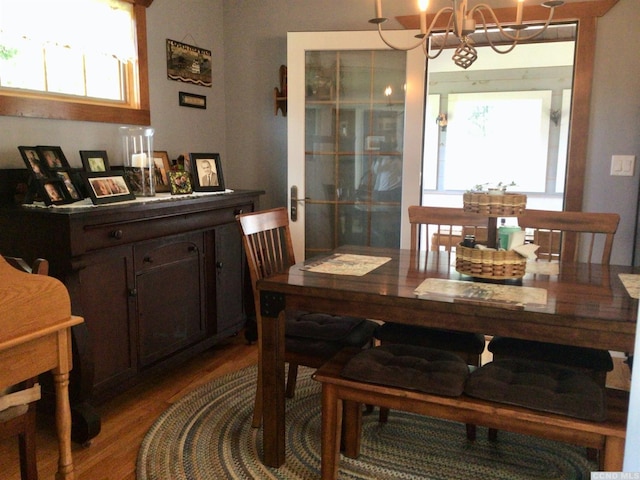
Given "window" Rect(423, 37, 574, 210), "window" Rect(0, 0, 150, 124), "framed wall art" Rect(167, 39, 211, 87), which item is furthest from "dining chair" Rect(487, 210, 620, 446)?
"window" Rect(423, 37, 574, 210)

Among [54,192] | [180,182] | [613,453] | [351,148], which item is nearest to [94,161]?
[54,192]

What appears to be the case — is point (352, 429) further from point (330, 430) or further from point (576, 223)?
point (576, 223)

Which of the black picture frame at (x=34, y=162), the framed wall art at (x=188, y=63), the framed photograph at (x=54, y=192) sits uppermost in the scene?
the framed wall art at (x=188, y=63)

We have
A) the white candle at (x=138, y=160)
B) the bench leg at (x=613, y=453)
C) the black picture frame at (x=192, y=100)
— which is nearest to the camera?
→ the bench leg at (x=613, y=453)

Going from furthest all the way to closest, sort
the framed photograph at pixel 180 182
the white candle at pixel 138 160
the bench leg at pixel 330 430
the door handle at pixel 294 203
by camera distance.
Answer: the door handle at pixel 294 203
the framed photograph at pixel 180 182
the white candle at pixel 138 160
the bench leg at pixel 330 430

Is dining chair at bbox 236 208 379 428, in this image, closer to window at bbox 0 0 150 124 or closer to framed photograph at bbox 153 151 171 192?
framed photograph at bbox 153 151 171 192

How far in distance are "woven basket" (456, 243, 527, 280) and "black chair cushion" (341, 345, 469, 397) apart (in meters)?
0.33

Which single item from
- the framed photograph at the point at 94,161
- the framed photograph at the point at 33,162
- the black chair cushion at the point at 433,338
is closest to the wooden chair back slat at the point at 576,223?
the black chair cushion at the point at 433,338

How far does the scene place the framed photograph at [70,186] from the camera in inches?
91.5

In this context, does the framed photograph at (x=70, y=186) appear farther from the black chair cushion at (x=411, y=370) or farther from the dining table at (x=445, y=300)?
the black chair cushion at (x=411, y=370)

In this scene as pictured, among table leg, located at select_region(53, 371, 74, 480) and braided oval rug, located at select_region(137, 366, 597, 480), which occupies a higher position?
table leg, located at select_region(53, 371, 74, 480)

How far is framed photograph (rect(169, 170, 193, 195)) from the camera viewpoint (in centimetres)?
285

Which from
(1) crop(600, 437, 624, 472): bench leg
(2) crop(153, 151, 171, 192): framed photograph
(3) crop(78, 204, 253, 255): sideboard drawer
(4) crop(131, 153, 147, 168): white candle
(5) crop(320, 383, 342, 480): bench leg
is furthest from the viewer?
(2) crop(153, 151, 171, 192): framed photograph

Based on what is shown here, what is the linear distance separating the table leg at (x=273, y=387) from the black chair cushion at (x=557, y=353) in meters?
0.86
